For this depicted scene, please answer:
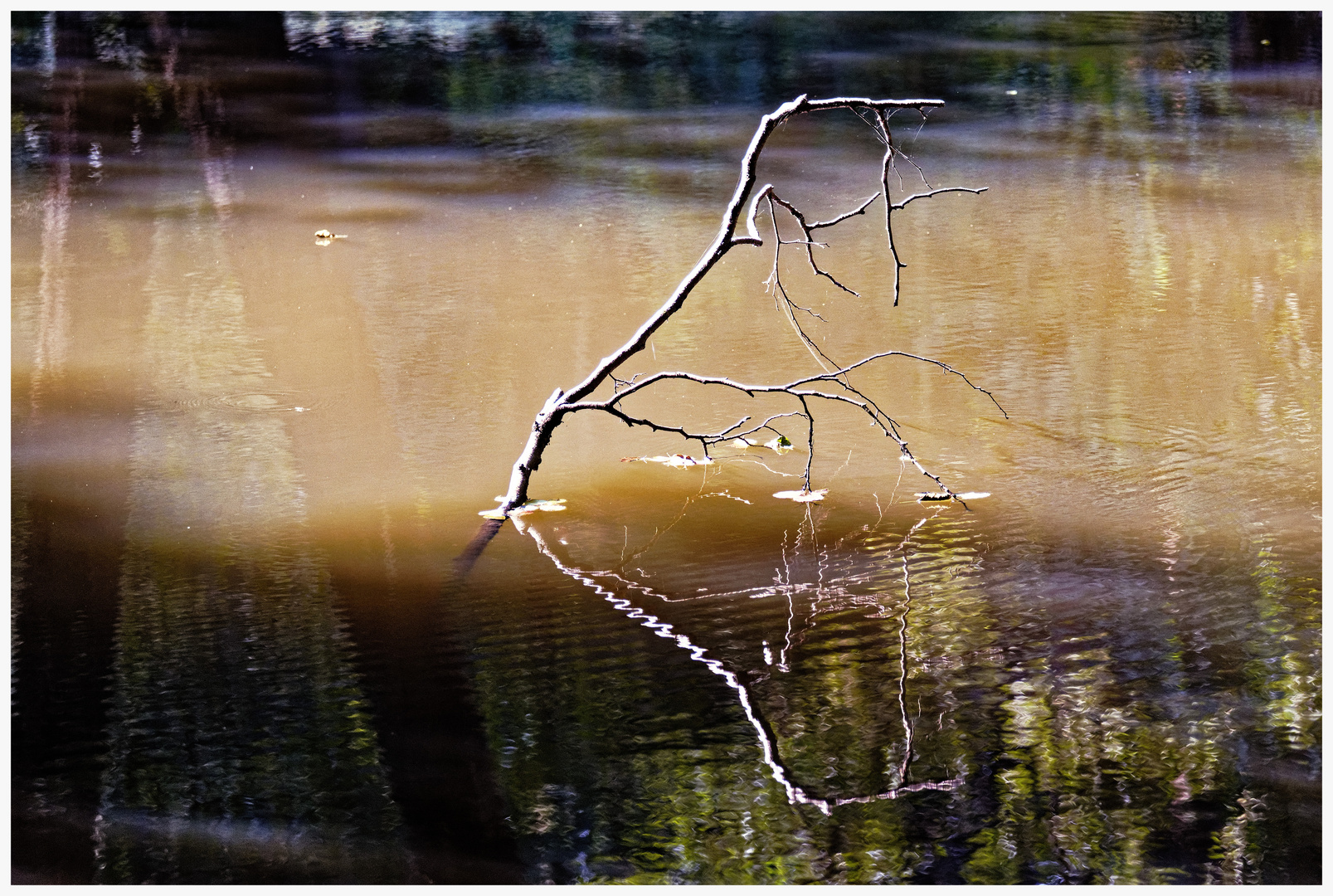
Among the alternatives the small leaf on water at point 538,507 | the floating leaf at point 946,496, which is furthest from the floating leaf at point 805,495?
the small leaf on water at point 538,507

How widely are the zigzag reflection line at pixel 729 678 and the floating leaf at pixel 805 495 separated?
2.75 feet

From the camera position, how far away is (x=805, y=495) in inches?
205

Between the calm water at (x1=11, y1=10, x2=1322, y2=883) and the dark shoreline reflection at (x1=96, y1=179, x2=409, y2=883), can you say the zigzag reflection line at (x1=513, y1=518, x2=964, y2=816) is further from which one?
the dark shoreline reflection at (x1=96, y1=179, x2=409, y2=883)

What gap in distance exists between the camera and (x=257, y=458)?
5625mm

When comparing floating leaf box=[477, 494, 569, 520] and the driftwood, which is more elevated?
the driftwood

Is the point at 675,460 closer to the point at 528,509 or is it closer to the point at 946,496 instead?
the point at 528,509

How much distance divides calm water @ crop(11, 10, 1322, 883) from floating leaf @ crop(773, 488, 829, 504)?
6 centimetres

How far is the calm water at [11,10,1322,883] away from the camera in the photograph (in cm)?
347

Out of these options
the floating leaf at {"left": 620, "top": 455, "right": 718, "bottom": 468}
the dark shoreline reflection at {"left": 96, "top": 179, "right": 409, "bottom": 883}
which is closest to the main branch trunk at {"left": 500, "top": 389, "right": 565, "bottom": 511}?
the floating leaf at {"left": 620, "top": 455, "right": 718, "bottom": 468}

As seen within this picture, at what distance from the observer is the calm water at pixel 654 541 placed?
347 centimetres

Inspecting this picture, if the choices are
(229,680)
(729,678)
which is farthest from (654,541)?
(229,680)

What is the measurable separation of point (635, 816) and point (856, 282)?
4354mm

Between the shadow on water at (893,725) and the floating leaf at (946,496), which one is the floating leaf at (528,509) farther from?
the floating leaf at (946,496)

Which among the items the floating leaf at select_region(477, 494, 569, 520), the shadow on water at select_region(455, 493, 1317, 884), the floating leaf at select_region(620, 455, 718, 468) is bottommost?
the shadow on water at select_region(455, 493, 1317, 884)
